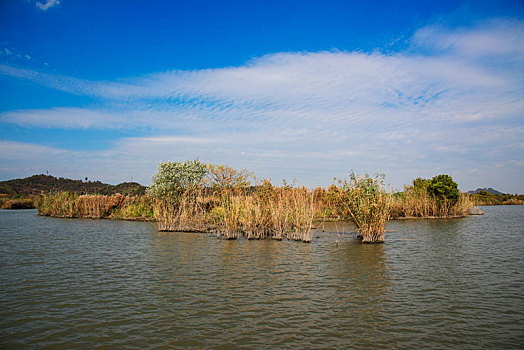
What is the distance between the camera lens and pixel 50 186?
3425 inches

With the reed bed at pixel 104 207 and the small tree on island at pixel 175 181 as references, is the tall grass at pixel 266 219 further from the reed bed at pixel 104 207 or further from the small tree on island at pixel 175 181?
the reed bed at pixel 104 207

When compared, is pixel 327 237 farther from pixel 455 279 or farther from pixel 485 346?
pixel 485 346

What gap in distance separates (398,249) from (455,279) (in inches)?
192

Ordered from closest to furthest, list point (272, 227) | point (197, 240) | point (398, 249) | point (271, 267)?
1. point (271, 267)
2. point (398, 249)
3. point (197, 240)
4. point (272, 227)

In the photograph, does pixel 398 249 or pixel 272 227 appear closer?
pixel 398 249

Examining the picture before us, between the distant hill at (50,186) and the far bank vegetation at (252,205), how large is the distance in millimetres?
42957

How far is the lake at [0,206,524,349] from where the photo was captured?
5.86m

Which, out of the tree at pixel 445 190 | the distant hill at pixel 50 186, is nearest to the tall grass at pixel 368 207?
the tree at pixel 445 190

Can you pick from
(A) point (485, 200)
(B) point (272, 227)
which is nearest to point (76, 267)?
(B) point (272, 227)

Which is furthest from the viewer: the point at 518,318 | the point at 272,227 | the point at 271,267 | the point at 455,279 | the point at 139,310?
the point at 272,227

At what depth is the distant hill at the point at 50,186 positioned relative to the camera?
257 feet

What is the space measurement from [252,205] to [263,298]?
1063 centimetres

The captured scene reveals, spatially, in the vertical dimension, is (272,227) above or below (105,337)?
above

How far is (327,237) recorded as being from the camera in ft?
60.7
